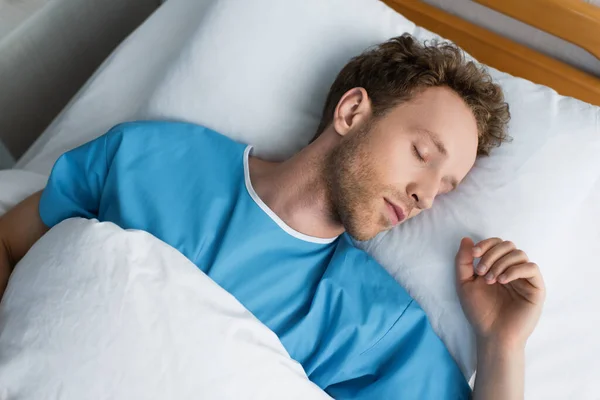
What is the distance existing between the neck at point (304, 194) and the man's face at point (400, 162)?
1.1 inches

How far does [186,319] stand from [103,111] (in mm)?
798

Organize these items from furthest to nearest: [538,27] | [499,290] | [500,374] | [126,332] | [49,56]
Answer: [49,56] → [538,27] → [499,290] → [500,374] → [126,332]

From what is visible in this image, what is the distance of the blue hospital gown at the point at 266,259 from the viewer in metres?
1.06

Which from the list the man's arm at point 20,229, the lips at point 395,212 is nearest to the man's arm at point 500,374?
the lips at point 395,212

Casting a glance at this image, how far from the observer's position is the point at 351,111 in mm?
1184

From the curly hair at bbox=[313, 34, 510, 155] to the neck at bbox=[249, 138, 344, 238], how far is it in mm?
124

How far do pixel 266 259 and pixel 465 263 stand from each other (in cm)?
42

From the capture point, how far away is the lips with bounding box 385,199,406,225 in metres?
1.08

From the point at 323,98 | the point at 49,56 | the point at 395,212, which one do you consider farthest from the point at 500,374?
the point at 49,56

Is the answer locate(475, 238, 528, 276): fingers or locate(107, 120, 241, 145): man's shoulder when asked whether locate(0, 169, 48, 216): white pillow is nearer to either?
locate(107, 120, 241, 145): man's shoulder

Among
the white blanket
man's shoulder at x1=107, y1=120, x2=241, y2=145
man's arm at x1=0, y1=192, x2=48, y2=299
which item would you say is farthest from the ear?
man's arm at x1=0, y1=192, x2=48, y2=299

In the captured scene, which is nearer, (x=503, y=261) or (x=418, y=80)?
(x=503, y=261)

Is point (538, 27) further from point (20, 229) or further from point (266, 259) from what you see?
point (20, 229)

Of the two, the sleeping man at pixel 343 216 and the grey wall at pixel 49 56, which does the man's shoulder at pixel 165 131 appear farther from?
the grey wall at pixel 49 56
